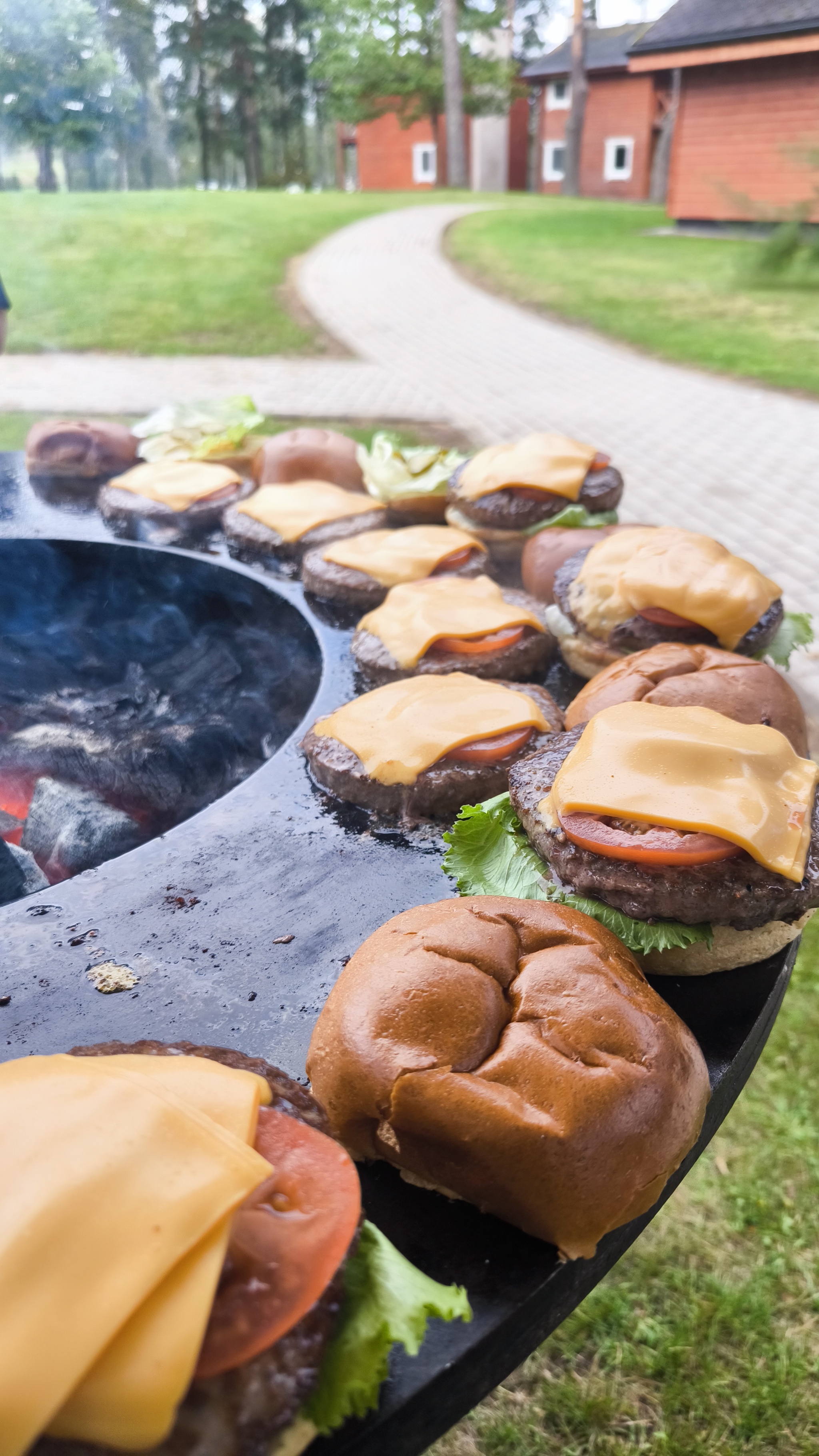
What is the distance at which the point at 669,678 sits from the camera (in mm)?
2084

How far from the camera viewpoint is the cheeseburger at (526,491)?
3.22 meters

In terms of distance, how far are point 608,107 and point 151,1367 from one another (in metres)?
13.4

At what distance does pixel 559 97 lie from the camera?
35.8 ft

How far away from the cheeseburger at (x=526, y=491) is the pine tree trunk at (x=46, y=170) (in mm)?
3000

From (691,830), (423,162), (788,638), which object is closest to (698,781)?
(691,830)

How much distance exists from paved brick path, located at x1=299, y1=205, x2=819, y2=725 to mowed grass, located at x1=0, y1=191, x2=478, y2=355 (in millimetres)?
1201

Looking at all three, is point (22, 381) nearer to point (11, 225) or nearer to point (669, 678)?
point (11, 225)

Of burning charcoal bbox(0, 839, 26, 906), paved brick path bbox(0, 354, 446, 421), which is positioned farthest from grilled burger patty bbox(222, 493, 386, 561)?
paved brick path bbox(0, 354, 446, 421)

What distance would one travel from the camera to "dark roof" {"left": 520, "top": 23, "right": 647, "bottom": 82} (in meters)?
4.99

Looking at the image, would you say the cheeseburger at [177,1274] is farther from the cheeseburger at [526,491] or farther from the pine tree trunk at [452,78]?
the pine tree trunk at [452,78]

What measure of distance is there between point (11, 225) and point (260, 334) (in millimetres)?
5102

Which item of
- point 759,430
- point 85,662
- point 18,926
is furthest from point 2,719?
point 759,430

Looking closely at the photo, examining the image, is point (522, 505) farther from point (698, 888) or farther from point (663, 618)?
point (698, 888)

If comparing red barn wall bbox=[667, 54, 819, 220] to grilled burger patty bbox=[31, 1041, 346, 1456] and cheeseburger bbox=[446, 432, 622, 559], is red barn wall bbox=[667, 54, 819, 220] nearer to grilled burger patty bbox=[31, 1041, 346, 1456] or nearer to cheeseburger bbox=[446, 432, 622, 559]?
cheeseburger bbox=[446, 432, 622, 559]
